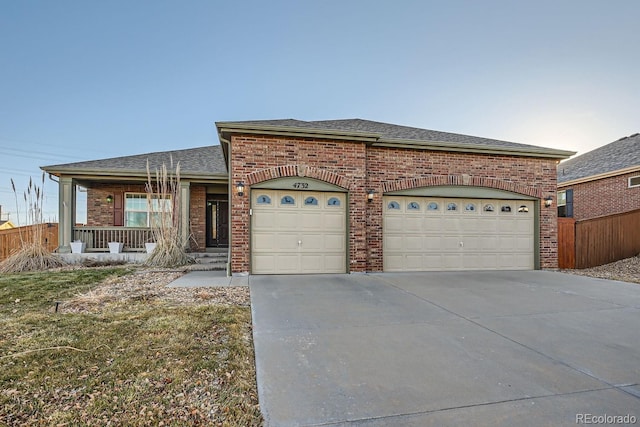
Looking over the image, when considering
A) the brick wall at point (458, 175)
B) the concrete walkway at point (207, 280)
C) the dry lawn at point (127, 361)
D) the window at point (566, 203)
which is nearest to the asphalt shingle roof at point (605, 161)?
the window at point (566, 203)

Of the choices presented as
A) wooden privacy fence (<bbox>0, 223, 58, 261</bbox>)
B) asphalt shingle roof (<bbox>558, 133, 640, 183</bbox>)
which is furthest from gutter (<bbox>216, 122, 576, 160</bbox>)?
asphalt shingle roof (<bbox>558, 133, 640, 183</bbox>)

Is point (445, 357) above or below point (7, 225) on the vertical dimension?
below

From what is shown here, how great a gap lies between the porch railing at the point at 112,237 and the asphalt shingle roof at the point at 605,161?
18903mm

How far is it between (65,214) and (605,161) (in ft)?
74.4

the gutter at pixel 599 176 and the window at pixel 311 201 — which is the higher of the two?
the gutter at pixel 599 176

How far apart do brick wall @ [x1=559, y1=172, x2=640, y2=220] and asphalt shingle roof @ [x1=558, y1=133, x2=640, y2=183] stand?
0.47 metres

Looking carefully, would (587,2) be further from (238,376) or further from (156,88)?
(156,88)

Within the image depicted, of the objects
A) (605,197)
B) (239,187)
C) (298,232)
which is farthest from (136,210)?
(605,197)

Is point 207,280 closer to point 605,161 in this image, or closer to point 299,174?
point 299,174

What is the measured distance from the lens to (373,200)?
337 inches

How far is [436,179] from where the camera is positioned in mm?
8953

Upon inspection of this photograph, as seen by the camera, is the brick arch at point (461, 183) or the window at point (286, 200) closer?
the window at point (286, 200)

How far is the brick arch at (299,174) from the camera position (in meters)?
7.75

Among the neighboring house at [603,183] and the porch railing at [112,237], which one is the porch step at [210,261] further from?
the neighboring house at [603,183]
